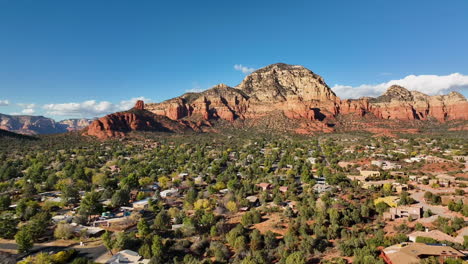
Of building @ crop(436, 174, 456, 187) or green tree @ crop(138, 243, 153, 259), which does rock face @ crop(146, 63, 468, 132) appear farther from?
green tree @ crop(138, 243, 153, 259)

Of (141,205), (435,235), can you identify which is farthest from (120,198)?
(435,235)

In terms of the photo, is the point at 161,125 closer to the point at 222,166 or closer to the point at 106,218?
the point at 222,166

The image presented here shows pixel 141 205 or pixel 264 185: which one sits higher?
pixel 264 185

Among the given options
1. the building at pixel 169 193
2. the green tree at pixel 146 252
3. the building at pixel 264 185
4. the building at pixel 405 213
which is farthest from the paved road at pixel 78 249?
the building at pixel 405 213

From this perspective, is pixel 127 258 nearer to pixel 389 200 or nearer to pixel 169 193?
pixel 169 193

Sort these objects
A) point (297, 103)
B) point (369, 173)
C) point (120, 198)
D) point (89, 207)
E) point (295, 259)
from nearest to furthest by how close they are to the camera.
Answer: point (295, 259) < point (89, 207) < point (120, 198) < point (369, 173) < point (297, 103)

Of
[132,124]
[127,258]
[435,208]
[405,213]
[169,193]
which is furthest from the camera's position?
[132,124]

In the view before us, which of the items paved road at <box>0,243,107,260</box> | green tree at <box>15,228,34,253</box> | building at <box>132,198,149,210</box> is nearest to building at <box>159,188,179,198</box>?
building at <box>132,198,149,210</box>
